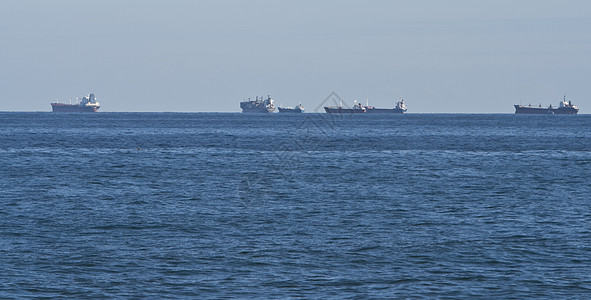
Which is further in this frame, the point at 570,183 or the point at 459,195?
the point at 570,183

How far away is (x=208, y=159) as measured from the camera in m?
83.7

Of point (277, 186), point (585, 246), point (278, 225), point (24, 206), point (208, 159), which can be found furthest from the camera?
point (208, 159)

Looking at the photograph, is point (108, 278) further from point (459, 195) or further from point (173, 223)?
point (459, 195)

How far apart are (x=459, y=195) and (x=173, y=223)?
68.0 feet

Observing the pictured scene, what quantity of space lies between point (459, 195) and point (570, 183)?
1269 centimetres

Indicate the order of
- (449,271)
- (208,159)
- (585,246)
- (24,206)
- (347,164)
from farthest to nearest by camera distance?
(208,159) < (347,164) < (24,206) < (585,246) < (449,271)

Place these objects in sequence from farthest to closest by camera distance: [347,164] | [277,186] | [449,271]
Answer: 1. [347,164]
2. [277,186]
3. [449,271]

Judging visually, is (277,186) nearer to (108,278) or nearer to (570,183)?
(570,183)

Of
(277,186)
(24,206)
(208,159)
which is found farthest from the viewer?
(208,159)

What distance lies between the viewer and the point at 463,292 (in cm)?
2495

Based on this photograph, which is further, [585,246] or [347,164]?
[347,164]

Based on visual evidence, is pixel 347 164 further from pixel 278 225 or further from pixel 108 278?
pixel 108 278

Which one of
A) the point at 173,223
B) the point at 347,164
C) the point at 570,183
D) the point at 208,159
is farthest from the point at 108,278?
the point at 208,159

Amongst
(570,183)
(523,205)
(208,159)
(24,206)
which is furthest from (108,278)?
(208,159)
